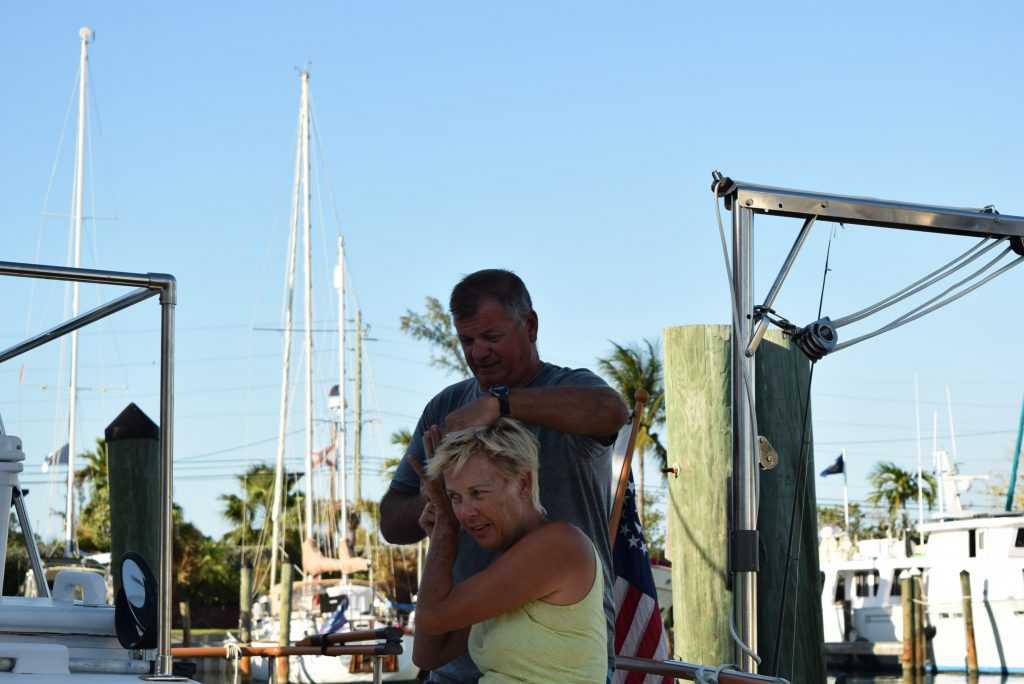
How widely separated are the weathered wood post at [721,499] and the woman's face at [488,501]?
109 inches

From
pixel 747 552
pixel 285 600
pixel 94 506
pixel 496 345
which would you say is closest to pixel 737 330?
pixel 747 552

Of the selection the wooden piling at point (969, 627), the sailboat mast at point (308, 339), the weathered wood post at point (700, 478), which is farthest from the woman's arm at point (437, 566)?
the sailboat mast at point (308, 339)

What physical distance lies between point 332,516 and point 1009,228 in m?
30.8

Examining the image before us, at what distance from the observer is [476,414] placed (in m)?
2.98

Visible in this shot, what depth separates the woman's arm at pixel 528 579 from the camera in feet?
8.91

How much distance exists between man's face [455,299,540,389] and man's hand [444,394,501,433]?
0.29 meters

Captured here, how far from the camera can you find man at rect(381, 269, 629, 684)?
122 inches

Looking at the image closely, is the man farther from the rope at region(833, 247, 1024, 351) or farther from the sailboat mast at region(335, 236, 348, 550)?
the sailboat mast at region(335, 236, 348, 550)

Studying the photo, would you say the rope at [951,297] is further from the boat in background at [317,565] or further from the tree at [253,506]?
the tree at [253,506]

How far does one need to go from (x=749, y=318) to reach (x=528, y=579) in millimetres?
2157

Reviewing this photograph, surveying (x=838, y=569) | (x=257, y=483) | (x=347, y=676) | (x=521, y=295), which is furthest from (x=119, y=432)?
(x=257, y=483)

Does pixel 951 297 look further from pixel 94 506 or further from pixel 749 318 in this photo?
pixel 94 506

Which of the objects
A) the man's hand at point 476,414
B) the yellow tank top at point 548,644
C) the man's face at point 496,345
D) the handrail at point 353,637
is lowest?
the handrail at point 353,637

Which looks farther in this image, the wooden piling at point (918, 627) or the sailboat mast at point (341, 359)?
the sailboat mast at point (341, 359)
